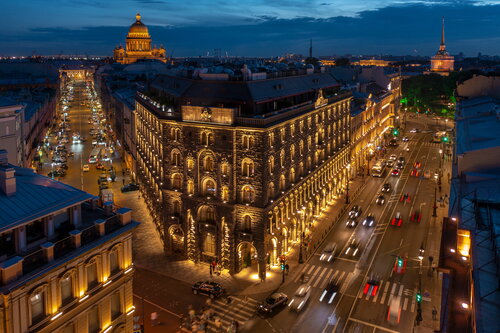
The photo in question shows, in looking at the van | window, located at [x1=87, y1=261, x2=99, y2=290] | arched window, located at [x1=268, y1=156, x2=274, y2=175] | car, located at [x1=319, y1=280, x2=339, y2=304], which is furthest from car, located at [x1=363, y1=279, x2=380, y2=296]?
window, located at [x1=87, y1=261, x2=99, y2=290]

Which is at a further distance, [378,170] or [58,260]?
[378,170]

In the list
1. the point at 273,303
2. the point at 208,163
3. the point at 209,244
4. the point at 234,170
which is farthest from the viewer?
the point at 209,244

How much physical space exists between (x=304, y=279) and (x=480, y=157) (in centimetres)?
2354

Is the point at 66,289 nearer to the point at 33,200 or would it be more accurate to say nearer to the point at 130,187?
the point at 33,200

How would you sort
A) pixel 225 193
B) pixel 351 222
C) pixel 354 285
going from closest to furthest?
pixel 354 285 < pixel 225 193 < pixel 351 222

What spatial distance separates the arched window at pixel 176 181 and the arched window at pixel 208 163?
4.66 metres

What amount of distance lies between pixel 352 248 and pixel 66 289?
41.6 metres

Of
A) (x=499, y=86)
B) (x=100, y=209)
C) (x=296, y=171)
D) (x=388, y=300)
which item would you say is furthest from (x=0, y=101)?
(x=499, y=86)

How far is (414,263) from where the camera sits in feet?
185

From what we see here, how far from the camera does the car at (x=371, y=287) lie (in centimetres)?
4946

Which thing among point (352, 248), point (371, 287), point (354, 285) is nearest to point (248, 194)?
point (354, 285)

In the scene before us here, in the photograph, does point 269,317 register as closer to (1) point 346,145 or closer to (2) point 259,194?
(2) point 259,194

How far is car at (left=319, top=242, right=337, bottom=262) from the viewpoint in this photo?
58.4 m

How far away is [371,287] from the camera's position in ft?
166
